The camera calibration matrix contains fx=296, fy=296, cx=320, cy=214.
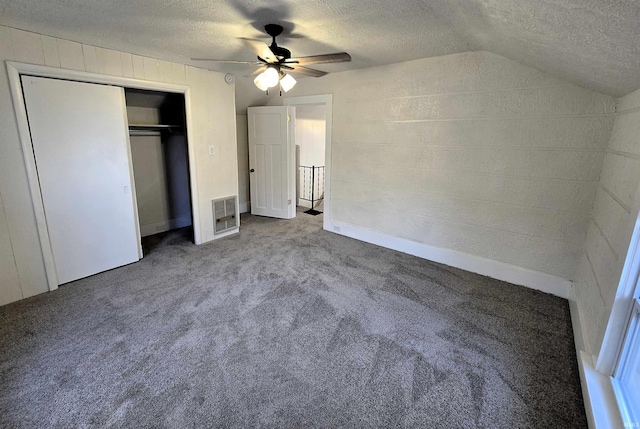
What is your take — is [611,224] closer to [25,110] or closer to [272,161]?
[272,161]

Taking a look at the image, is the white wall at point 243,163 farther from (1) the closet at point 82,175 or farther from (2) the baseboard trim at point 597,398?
(2) the baseboard trim at point 597,398

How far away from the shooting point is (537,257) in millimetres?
2998

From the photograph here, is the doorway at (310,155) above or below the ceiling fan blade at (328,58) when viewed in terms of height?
below

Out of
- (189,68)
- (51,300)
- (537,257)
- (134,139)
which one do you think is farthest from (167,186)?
(537,257)

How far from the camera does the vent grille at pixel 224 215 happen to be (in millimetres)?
4332

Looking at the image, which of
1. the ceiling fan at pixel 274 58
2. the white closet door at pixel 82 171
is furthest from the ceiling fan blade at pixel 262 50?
the white closet door at pixel 82 171

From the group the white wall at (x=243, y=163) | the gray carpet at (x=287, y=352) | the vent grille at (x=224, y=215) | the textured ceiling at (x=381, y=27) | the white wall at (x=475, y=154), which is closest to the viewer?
the textured ceiling at (x=381, y=27)

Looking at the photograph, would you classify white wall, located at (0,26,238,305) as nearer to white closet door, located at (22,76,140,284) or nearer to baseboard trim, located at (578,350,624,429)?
white closet door, located at (22,76,140,284)

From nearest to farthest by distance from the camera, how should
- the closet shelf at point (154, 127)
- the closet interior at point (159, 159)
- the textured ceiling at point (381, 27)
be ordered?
the textured ceiling at point (381, 27) < the closet shelf at point (154, 127) < the closet interior at point (159, 159)

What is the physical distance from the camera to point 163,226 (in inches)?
184

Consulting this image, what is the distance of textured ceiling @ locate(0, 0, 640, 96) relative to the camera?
1.41 metres

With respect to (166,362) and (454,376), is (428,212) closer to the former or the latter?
(454,376)

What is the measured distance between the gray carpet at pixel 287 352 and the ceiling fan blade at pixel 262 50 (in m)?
2.15

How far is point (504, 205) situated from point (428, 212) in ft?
2.73
